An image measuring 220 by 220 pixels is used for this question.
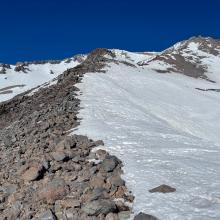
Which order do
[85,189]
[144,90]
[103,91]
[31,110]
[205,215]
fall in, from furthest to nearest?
1. [144,90]
2. [103,91]
3. [31,110]
4. [85,189]
5. [205,215]

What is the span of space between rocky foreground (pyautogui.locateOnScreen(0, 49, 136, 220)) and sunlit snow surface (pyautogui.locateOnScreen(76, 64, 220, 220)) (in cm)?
70

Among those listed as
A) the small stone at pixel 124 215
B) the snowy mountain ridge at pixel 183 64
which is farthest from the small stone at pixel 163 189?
the snowy mountain ridge at pixel 183 64

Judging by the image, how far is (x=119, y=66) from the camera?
2125 inches

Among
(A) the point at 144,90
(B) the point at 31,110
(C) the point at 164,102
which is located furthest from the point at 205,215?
(A) the point at 144,90

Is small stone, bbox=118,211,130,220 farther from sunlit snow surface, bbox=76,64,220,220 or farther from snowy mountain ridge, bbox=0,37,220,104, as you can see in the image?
snowy mountain ridge, bbox=0,37,220,104

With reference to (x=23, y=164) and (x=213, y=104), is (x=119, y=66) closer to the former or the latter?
(x=213, y=104)

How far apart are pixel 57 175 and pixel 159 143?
20.9 feet

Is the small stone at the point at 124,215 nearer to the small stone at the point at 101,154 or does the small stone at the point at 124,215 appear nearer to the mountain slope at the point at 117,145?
the mountain slope at the point at 117,145

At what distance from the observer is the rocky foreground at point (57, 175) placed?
14.9 m

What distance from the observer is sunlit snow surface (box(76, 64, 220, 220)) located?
14.9 metres

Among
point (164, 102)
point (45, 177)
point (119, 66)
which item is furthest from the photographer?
point (119, 66)

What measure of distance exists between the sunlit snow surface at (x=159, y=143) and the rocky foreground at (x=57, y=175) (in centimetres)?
70

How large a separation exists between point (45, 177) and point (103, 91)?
1959cm

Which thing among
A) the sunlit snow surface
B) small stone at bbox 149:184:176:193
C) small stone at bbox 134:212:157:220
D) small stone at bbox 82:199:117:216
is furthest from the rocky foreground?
small stone at bbox 149:184:176:193
